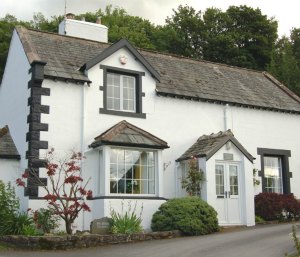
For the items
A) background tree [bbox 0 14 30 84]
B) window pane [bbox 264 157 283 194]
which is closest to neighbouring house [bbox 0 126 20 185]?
window pane [bbox 264 157 283 194]

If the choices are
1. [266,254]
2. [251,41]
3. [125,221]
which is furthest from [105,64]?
[251,41]

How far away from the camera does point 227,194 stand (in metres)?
19.0

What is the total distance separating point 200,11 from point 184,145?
27234 millimetres

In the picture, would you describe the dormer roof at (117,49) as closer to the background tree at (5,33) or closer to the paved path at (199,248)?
the paved path at (199,248)

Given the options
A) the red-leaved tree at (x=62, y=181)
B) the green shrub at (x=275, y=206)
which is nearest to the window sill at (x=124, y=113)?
the red-leaved tree at (x=62, y=181)

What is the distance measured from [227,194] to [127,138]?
4602 mm

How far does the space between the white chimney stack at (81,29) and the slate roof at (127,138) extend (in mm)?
6119

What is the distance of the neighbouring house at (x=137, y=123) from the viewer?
1716cm

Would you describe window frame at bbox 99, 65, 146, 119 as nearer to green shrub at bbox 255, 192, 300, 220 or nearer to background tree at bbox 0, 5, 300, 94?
green shrub at bbox 255, 192, 300, 220

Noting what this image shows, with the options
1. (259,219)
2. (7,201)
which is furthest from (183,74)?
(7,201)

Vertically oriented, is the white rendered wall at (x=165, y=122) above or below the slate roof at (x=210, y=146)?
above

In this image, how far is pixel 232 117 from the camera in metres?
21.7

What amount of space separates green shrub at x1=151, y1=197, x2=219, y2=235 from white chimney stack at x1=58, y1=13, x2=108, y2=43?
9.44 meters

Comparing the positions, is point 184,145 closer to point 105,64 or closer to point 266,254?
point 105,64
